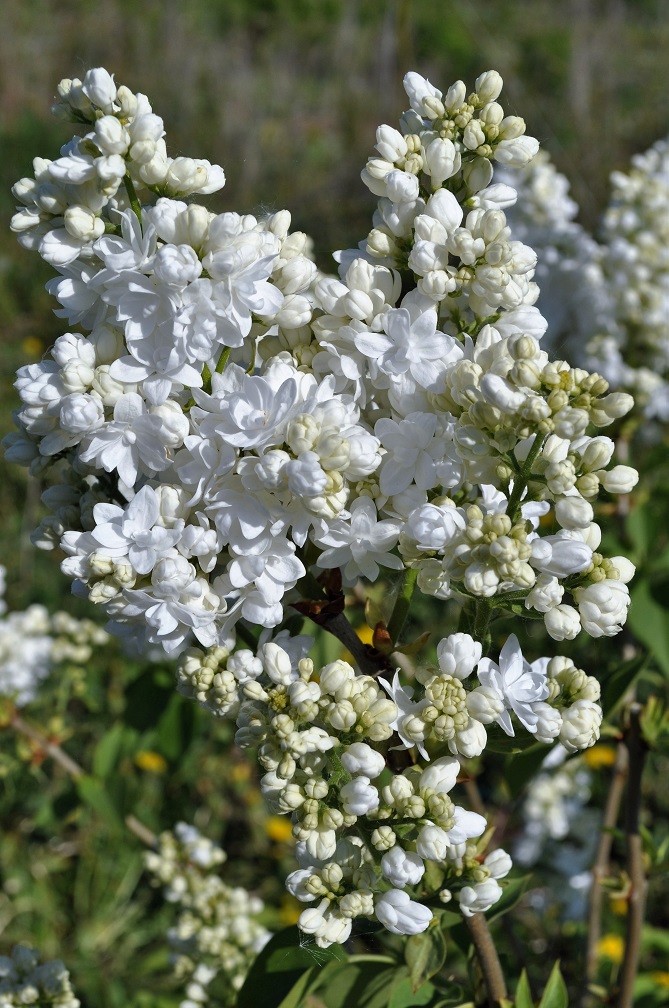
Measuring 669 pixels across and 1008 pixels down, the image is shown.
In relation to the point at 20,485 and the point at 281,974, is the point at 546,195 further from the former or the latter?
the point at 20,485

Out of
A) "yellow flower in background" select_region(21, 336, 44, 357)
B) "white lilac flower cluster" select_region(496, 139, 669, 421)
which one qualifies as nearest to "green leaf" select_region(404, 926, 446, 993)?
"white lilac flower cluster" select_region(496, 139, 669, 421)

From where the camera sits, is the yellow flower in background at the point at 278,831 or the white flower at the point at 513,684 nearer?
the white flower at the point at 513,684

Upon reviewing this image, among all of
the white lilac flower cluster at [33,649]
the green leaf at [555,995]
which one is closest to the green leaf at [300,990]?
the green leaf at [555,995]

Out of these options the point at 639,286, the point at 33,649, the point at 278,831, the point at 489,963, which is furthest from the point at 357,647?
the point at 278,831

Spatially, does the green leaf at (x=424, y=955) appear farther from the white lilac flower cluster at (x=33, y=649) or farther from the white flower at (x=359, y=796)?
the white lilac flower cluster at (x=33, y=649)

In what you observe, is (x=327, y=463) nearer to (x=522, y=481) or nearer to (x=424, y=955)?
(x=522, y=481)

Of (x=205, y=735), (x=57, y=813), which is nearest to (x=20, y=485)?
(x=205, y=735)
